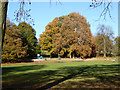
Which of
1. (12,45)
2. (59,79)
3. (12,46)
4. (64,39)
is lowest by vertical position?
(59,79)

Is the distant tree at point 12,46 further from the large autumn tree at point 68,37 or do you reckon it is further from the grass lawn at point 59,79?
the grass lawn at point 59,79

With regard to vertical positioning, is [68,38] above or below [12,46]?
above

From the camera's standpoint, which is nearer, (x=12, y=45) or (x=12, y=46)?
(x=12, y=46)

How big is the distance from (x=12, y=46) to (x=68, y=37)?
48.2 feet

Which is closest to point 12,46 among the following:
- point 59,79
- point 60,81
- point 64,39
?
point 64,39

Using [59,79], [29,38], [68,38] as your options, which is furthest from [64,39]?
[59,79]

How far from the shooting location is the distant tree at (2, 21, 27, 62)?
27633mm

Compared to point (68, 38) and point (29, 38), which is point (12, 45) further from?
point (68, 38)

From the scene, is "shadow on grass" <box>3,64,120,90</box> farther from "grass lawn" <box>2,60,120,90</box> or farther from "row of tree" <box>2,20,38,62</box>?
"row of tree" <box>2,20,38,62</box>

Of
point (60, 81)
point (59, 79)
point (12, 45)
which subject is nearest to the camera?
point (60, 81)

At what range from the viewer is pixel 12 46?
27984mm

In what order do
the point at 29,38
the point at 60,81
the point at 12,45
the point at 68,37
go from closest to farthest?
the point at 60,81, the point at 12,45, the point at 29,38, the point at 68,37

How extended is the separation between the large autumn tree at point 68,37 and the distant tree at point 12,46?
1050 cm

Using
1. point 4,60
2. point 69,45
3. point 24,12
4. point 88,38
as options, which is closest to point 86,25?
point 88,38
